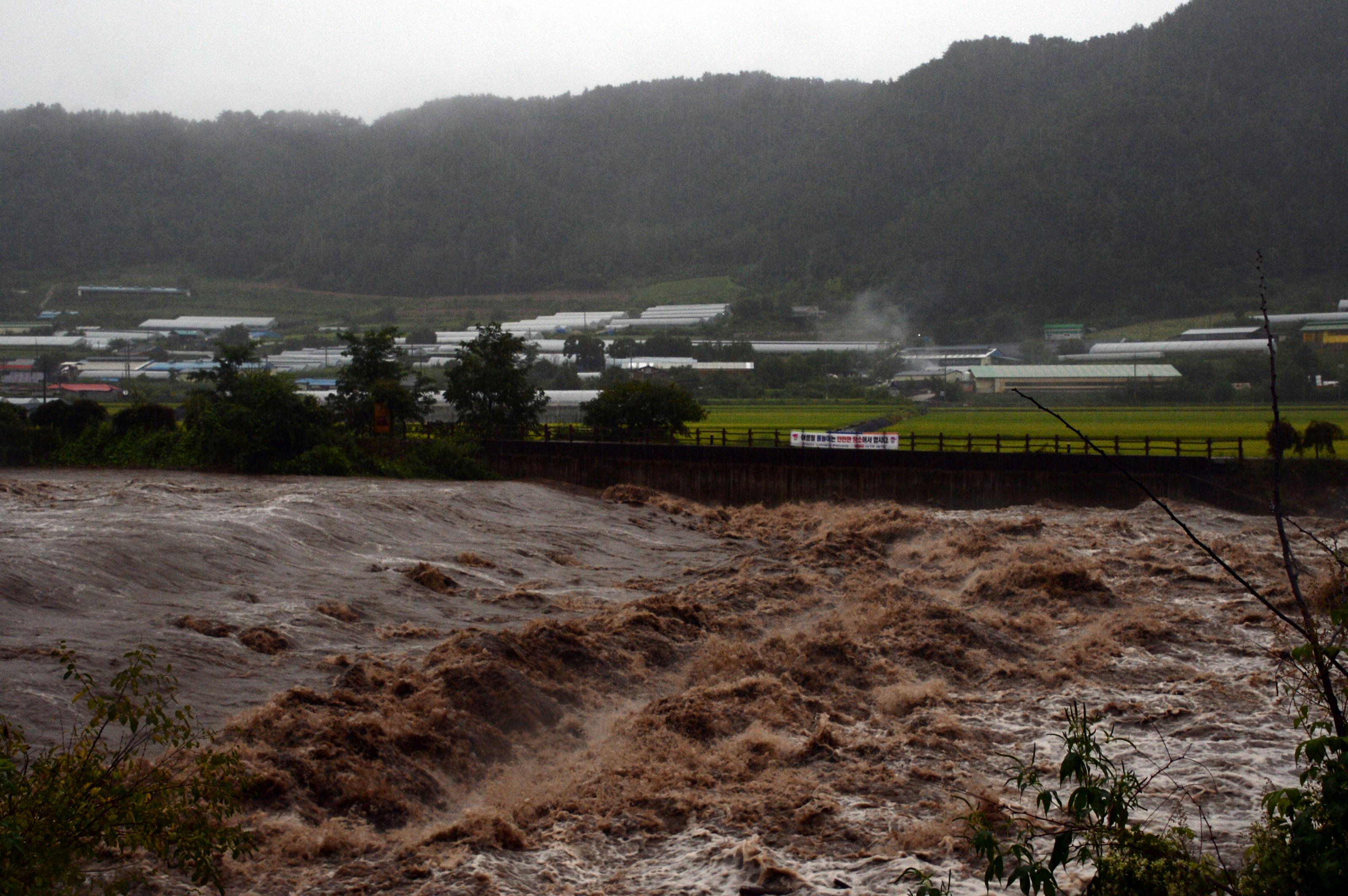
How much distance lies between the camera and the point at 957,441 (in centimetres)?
5156

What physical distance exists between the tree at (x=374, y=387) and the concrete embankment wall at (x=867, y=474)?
18.4 ft

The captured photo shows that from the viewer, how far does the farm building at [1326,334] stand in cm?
9456

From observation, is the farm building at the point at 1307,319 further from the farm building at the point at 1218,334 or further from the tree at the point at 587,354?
the tree at the point at 587,354

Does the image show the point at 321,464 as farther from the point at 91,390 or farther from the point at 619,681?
the point at 91,390

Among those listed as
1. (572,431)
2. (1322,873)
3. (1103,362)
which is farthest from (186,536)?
(1103,362)

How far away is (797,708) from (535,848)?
6.32 meters

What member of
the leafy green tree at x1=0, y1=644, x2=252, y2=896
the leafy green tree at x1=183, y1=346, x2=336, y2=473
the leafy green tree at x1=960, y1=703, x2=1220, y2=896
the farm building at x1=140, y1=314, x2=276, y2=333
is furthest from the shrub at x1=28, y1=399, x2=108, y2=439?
the farm building at x1=140, y1=314, x2=276, y2=333

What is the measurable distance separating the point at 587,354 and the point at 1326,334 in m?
74.0

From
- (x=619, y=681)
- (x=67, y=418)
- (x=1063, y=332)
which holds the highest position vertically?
(x=1063, y=332)

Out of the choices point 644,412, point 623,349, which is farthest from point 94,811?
point 623,349

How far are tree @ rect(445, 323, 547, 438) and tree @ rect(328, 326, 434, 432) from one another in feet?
6.48

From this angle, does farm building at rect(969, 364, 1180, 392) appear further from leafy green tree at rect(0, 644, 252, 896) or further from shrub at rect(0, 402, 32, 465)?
leafy green tree at rect(0, 644, 252, 896)

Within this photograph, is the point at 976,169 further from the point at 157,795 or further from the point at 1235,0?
→ the point at 157,795

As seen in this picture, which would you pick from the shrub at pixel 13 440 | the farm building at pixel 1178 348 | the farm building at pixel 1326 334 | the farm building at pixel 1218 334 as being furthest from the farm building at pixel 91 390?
the farm building at pixel 1326 334
